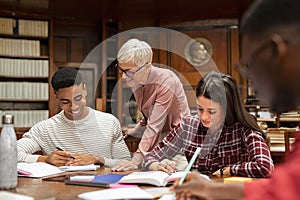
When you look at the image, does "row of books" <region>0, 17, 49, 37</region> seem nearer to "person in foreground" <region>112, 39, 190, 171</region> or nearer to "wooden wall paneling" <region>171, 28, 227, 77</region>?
"wooden wall paneling" <region>171, 28, 227, 77</region>

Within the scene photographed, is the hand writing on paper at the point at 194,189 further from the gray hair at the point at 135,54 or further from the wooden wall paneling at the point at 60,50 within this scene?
the wooden wall paneling at the point at 60,50

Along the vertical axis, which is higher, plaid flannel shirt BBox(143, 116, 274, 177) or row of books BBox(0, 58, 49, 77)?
row of books BBox(0, 58, 49, 77)

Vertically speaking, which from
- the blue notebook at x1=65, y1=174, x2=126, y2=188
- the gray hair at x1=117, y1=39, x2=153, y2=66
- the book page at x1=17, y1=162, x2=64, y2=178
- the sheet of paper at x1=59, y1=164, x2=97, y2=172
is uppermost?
the gray hair at x1=117, y1=39, x2=153, y2=66

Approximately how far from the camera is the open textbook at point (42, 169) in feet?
5.92

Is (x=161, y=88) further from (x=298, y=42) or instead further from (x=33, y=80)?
(x=33, y=80)

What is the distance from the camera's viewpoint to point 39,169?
6.17 feet

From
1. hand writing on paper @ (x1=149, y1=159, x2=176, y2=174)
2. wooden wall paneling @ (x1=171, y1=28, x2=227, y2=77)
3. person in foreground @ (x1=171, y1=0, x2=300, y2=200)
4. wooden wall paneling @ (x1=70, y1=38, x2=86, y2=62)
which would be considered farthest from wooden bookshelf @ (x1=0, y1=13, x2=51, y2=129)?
person in foreground @ (x1=171, y1=0, x2=300, y2=200)

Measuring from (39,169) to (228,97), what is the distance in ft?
3.10

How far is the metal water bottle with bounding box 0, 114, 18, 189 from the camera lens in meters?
1.53

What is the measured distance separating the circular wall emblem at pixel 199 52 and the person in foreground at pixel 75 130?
3.83 metres

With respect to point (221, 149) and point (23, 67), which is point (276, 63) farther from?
point (23, 67)

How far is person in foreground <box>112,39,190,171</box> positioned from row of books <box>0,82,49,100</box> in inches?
118

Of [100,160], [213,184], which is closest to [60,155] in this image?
[100,160]

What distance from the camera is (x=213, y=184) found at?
1080mm
